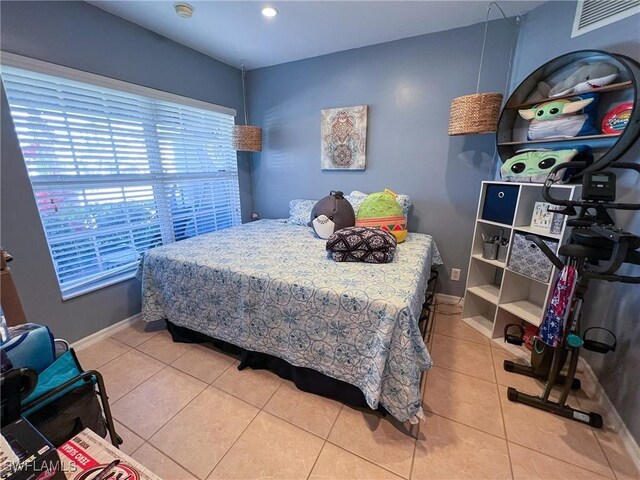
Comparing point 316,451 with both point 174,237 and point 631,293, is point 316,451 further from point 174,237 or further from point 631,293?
point 174,237

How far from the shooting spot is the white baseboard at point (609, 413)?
122 centimetres

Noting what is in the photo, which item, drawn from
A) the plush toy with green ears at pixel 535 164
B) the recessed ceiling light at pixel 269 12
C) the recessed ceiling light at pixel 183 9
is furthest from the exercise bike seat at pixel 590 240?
the recessed ceiling light at pixel 183 9

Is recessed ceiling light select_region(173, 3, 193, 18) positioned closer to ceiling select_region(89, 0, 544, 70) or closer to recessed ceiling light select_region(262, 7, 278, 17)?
ceiling select_region(89, 0, 544, 70)

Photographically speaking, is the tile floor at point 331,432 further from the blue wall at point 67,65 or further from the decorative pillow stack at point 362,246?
the decorative pillow stack at point 362,246

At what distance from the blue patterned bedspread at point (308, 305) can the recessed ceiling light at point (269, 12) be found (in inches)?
68.5

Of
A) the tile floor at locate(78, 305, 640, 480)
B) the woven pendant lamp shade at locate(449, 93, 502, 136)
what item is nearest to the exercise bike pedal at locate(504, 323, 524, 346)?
the tile floor at locate(78, 305, 640, 480)

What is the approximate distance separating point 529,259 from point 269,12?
8.40ft

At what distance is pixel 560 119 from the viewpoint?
5.56ft

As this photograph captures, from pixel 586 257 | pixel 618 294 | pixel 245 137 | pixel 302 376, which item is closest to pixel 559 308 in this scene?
pixel 586 257

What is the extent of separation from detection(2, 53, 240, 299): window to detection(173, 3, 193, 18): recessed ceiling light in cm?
66

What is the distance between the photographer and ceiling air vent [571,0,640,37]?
1436 mm

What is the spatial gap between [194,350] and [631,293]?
271cm

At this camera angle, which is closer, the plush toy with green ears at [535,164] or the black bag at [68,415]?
the black bag at [68,415]

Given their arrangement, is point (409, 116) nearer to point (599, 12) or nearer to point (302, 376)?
point (599, 12)
